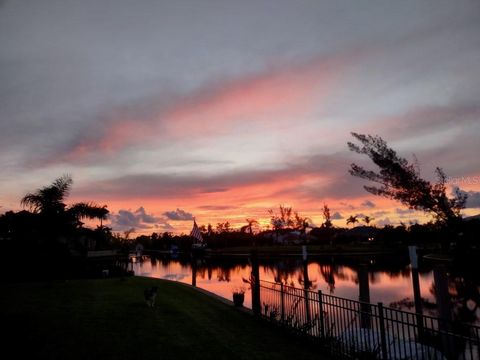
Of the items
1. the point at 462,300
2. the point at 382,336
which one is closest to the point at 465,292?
the point at 462,300

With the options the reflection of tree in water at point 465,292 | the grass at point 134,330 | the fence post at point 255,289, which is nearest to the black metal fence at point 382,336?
the grass at point 134,330

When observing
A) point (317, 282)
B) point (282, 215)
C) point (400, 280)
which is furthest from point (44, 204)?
point (282, 215)

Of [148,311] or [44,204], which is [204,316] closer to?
[148,311]

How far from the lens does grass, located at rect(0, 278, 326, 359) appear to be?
949cm

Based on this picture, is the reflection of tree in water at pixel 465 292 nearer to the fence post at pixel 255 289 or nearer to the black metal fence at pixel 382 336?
the black metal fence at pixel 382 336

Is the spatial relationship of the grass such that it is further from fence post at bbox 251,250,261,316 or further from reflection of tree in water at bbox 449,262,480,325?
reflection of tree in water at bbox 449,262,480,325

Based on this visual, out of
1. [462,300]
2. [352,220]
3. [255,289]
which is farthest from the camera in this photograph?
[352,220]

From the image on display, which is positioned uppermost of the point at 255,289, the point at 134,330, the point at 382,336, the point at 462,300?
the point at 255,289

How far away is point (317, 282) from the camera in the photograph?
1409 inches

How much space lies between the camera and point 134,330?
1159cm

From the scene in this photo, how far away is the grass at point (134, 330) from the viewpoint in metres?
9.49

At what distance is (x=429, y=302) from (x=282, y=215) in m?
134

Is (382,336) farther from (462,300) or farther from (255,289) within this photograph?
(462,300)

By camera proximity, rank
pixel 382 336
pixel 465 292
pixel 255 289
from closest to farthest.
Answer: pixel 382 336
pixel 255 289
pixel 465 292
